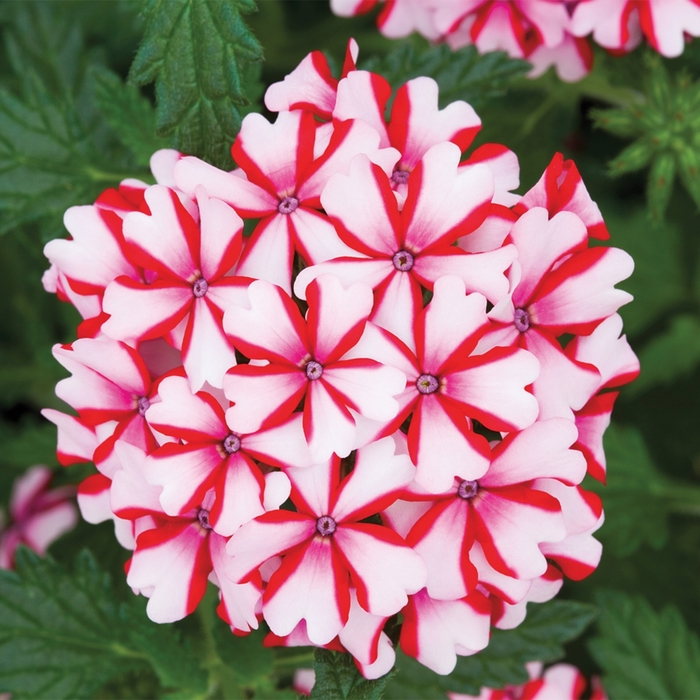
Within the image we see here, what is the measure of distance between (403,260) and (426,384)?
0.42ft

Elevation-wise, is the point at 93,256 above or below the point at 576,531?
above

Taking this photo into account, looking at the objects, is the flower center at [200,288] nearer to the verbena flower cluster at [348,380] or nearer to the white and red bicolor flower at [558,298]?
the verbena flower cluster at [348,380]

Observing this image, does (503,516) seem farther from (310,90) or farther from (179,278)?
(310,90)

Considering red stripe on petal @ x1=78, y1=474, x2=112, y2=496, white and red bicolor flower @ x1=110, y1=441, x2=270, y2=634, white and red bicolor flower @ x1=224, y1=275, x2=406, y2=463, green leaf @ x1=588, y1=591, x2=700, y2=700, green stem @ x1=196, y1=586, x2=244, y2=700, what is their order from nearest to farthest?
1. white and red bicolor flower @ x1=224, y1=275, x2=406, y2=463
2. white and red bicolor flower @ x1=110, y1=441, x2=270, y2=634
3. red stripe on petal @ x1=78, y1=474, x2=112, y2=496
4. green stem @ x1=196, y1=586, x2=244, y2=700
5. green leaf @ x1=588, y1=591, x2=700, y2=700

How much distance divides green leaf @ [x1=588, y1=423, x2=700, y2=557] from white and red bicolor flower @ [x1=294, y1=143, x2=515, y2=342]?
3.22ft

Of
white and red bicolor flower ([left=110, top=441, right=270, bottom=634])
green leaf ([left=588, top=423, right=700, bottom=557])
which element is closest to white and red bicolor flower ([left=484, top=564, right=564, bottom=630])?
white and red bicolor flower ([left=110, top=441, right=270, bottom=634])

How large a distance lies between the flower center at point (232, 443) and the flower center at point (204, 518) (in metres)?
0.09

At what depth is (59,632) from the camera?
53.4 inches

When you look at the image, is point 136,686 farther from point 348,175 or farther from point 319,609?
point 348,175

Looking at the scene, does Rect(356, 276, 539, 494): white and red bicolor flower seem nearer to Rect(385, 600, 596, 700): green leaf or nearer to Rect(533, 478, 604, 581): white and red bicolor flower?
Rect(533, 478, 604, 581): white and red bicolor flower

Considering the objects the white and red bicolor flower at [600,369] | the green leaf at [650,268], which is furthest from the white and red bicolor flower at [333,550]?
the green leaf at [650,268]

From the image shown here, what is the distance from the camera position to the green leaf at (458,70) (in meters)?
1.32

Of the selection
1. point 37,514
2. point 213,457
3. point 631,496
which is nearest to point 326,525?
point 213,457

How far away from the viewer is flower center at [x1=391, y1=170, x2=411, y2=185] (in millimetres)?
995
